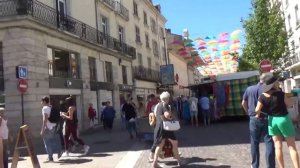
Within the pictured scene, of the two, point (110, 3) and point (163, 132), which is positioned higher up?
point (110, 3)

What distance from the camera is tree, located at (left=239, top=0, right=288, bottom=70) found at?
26188 mm

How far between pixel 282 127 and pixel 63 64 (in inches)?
624

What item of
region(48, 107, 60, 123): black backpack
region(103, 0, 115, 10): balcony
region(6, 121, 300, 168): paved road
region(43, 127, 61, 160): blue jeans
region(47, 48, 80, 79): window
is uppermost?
region(103, 0, 115, 10): balcony

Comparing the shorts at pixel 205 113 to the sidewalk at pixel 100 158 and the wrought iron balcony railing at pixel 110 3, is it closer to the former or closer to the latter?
the sidewalk at pixel 100 158

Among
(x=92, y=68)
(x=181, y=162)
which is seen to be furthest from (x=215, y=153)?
(x=92, y=68)

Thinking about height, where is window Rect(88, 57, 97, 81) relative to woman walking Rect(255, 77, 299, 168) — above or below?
above

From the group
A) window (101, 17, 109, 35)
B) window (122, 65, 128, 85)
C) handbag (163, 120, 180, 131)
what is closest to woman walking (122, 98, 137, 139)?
handbag (163, 120, 180, 131)

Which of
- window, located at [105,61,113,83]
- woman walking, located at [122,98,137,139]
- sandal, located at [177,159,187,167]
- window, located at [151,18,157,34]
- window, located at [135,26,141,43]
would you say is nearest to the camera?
sandal, located at [177,159,187,167]

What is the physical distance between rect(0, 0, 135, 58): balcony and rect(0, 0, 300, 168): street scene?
59mm

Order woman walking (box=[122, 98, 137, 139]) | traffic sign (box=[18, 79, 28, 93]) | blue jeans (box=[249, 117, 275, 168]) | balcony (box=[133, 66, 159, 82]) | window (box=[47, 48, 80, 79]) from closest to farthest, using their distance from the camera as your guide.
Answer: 1. blue jeans (box=[249, 117, 275, 168])
2. traffic sign (box=[18, 79, 28, 93])
3. woman walking (box=[122, 98, 137, 139])
4. window (box=[47, 48, 80, 79])
5. balcony (box=[133, 66, 159, 82])

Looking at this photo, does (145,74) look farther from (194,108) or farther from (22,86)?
(22,86)

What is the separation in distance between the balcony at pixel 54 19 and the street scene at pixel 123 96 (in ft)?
0.19

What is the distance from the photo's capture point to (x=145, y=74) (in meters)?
37.3

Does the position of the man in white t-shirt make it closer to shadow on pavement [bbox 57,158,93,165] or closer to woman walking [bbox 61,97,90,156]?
shadow on pavement [bbox 57,158,93,165]
